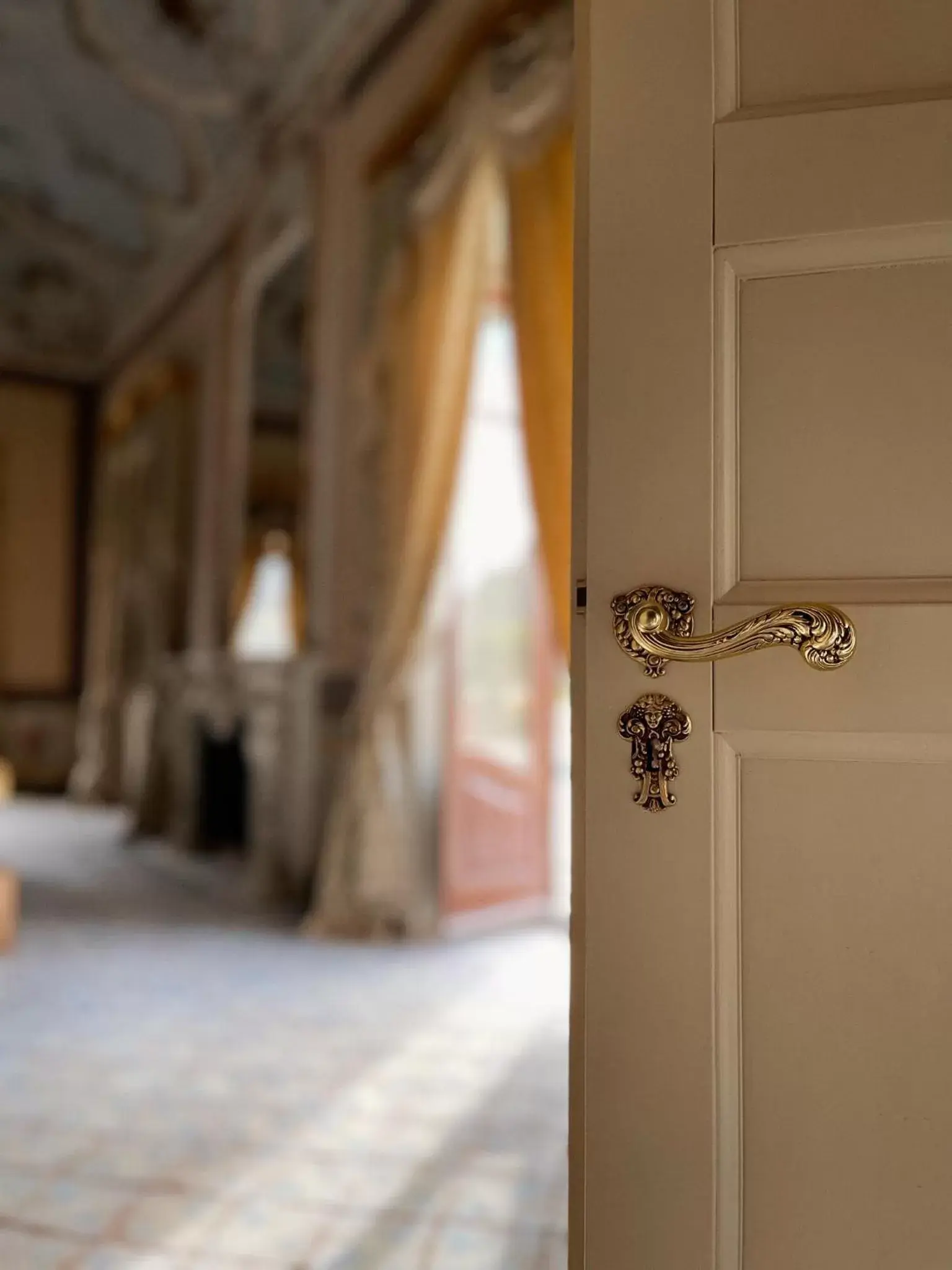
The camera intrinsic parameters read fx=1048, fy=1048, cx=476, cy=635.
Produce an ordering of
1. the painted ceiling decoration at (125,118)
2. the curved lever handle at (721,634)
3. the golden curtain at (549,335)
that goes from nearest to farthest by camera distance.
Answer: the curved lever handle at (721,634), the golden curtain at (549,335), the painted ceiling decoration at (125,118)

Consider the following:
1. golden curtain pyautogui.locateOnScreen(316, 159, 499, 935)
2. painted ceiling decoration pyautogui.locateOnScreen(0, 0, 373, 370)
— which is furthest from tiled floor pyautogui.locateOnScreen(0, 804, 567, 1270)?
painted ceiling decoration pyautogui.locateOnScreen(0, 0, 373, 370)

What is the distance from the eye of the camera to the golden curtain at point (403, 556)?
3.89 meters

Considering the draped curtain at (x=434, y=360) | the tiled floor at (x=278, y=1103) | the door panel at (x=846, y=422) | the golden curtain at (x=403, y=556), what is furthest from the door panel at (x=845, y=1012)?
the golden curtain at (x=403, y=556)

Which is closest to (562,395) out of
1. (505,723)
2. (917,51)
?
(505,723)

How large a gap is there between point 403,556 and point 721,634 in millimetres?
3222

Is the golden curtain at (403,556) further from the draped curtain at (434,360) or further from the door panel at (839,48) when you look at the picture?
the door panel at (839,48)

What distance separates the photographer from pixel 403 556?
4.04 metres

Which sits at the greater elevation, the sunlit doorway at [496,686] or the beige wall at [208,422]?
the beige wall at [208,422]

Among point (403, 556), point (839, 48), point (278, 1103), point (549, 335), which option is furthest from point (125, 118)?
point (839, 48)

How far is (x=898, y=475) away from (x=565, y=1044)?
7.49 ft

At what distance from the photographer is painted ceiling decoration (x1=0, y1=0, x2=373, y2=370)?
480 centimetres

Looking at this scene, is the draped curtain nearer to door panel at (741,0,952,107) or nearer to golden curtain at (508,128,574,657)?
golden curtain at (508,128,574,657)

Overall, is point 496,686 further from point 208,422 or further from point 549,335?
point 208,422

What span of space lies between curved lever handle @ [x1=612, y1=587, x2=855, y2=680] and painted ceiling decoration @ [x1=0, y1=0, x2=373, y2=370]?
170 inches
